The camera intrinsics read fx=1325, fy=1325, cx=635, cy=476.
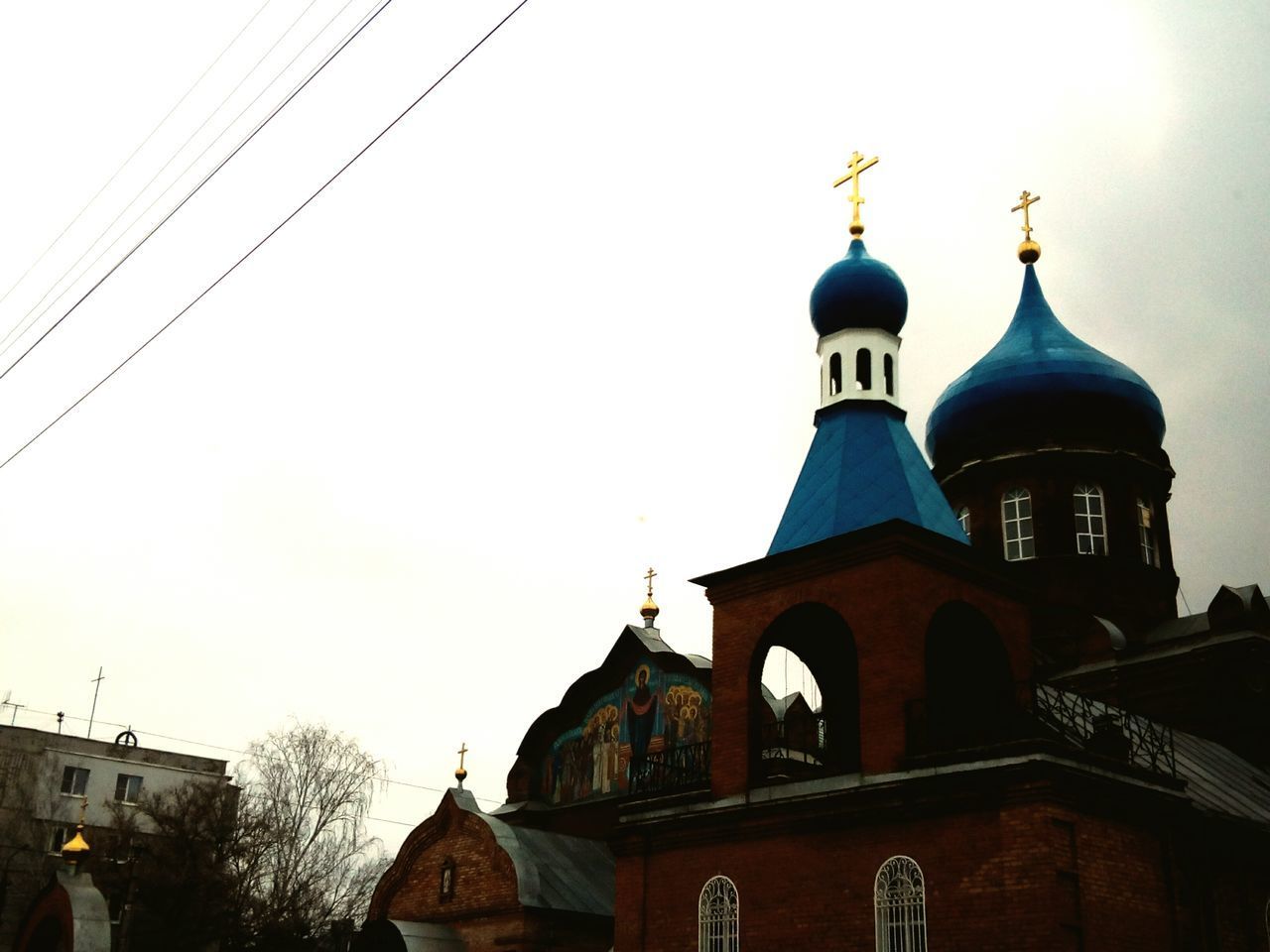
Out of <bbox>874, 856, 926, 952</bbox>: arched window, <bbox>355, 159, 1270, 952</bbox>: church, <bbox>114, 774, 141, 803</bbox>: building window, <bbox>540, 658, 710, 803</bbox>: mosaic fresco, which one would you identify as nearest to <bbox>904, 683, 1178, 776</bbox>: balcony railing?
<bbox>355, 159, 1270, 952</bbox>: church

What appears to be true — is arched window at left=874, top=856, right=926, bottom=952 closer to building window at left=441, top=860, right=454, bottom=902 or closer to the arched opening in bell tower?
the arched opening in bell tower

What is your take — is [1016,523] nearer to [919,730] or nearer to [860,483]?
[860,483]

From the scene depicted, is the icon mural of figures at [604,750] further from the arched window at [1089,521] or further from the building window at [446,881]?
the arched window at [1089,521]

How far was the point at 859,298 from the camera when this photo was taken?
53.5ft

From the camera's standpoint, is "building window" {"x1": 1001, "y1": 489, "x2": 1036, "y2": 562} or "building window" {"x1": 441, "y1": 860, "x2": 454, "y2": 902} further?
"building window" {"x1": 1001, "y1": 489, "x2": 1036, "y2": 562}

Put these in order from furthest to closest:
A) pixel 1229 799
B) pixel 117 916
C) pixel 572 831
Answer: pixel 117 916 < pixel 572 831 < pixel 1229 799

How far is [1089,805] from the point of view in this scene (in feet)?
37.7

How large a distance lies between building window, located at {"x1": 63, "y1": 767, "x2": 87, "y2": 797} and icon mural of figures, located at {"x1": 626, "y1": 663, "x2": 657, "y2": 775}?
19.1 meters

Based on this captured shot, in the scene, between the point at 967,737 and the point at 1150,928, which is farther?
the point at 967,737

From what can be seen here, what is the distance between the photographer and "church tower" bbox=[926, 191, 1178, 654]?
69.9 ft

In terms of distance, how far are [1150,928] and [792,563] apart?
4766 millimetres

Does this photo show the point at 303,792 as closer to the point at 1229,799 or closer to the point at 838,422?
the point at 838,422

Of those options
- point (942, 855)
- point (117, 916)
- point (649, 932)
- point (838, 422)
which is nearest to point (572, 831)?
point (649, 932)

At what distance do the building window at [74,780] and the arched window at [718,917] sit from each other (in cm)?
2467
